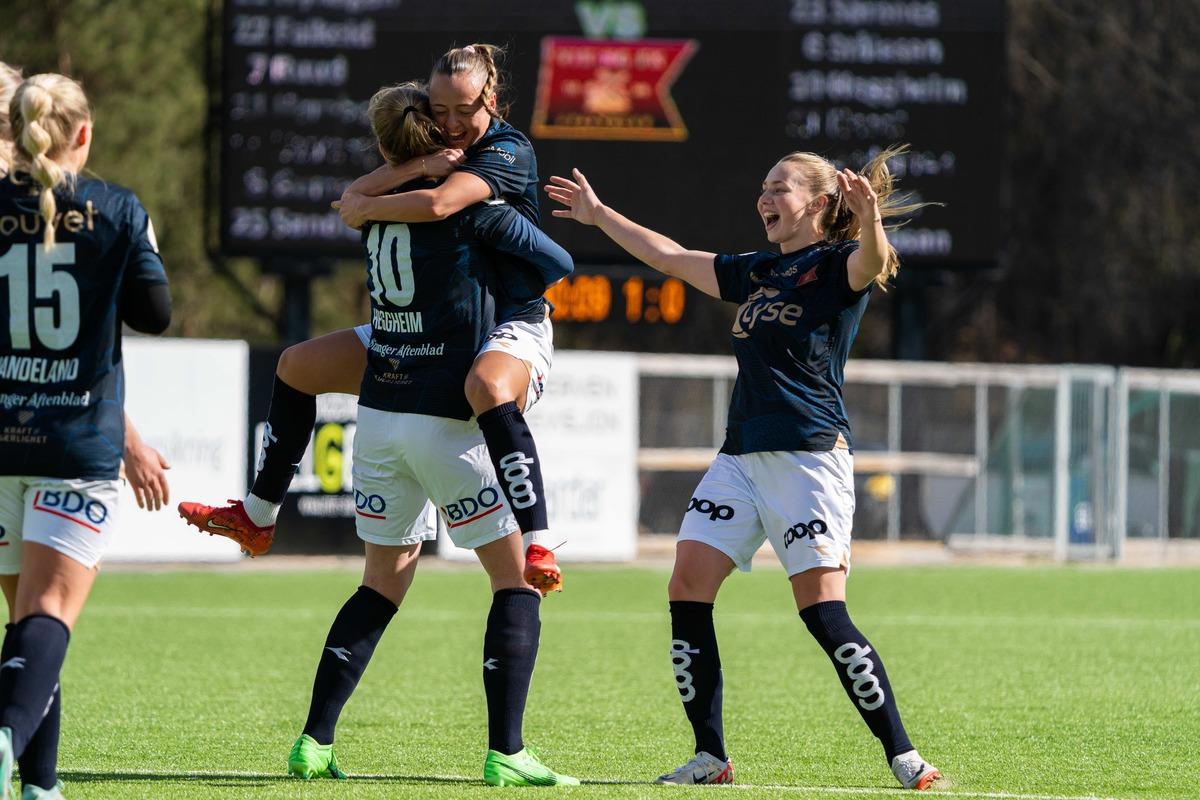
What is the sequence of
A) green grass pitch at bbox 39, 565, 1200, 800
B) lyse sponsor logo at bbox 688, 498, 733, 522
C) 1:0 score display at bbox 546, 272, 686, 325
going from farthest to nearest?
1:0 score display at bbox 546, 272, 686, 325 < green grass pitch at bbox 39, 565, 1200, 800 < lyse sponsor logo at bbox 688, 498, 733, 522

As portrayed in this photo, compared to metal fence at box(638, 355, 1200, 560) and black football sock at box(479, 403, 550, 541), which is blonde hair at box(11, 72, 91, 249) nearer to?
black football sock at box(479, 403, 550, 541)

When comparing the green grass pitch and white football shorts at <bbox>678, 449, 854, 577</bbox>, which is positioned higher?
white football shorts at <bbox>678, 449, 854, 577</bbox>

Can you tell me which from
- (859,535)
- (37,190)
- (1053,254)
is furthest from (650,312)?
(1053,254)

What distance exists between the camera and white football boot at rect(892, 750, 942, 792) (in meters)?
5.12

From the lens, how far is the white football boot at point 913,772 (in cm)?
512

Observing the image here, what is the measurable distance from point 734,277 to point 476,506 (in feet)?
3.69

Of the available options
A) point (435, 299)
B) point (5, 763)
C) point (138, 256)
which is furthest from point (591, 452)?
point (5, 763)

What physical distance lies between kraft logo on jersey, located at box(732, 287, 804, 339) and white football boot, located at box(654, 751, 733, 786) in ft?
4.22

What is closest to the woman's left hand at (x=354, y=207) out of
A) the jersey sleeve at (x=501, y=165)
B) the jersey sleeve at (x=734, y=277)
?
the jersey sleeve at (x=501, y=165)

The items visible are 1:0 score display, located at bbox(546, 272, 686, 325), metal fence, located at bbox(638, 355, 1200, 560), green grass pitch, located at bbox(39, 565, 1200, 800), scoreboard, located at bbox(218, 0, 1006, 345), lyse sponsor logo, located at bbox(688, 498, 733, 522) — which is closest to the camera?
lyse sponsor logo, located at bbox(688, 498, 733, 522)

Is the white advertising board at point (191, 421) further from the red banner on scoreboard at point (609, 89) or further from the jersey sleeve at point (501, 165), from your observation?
the jersey sleeve at point (501, 165)

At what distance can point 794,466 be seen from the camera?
207 inches

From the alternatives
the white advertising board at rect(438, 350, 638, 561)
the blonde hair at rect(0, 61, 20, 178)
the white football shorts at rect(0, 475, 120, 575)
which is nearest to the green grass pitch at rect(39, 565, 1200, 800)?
the white football shorts at rect(0, 475, 120, 575)

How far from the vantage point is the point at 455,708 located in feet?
24.2
